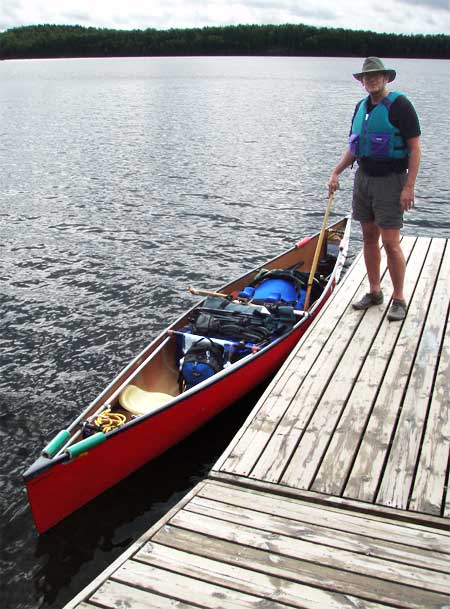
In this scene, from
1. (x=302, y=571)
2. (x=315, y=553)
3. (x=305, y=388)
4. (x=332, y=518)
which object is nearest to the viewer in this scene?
(x=302, y=571)

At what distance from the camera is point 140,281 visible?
11750 millimetres

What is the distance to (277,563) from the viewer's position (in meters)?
3.57

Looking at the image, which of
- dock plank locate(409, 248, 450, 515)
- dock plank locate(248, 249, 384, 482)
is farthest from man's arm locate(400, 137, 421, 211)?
dock plank locate(409, 248, 450, 515)

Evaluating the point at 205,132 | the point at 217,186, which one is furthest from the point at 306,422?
the point at 205,132

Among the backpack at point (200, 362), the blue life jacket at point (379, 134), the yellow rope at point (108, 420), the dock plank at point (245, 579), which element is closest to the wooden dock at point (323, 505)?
the dock plank at point (245, 579)

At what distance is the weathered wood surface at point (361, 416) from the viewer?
438 centimetres

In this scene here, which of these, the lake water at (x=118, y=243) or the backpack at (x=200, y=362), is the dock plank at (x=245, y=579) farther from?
the backpack at (x=200, y=362)

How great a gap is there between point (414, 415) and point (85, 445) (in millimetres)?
2847

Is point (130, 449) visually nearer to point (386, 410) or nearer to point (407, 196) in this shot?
point (386, 410)

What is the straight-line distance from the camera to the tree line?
112m

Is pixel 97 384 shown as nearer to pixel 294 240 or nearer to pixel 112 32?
pixel 294 240

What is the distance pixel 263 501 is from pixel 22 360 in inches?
214

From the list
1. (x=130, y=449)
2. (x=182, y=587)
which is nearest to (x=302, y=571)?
(x=182, y=587)

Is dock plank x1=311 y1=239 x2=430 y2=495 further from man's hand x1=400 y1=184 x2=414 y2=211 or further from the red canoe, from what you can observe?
man's hand x1=400 y1=184 x2=414 y2=211
